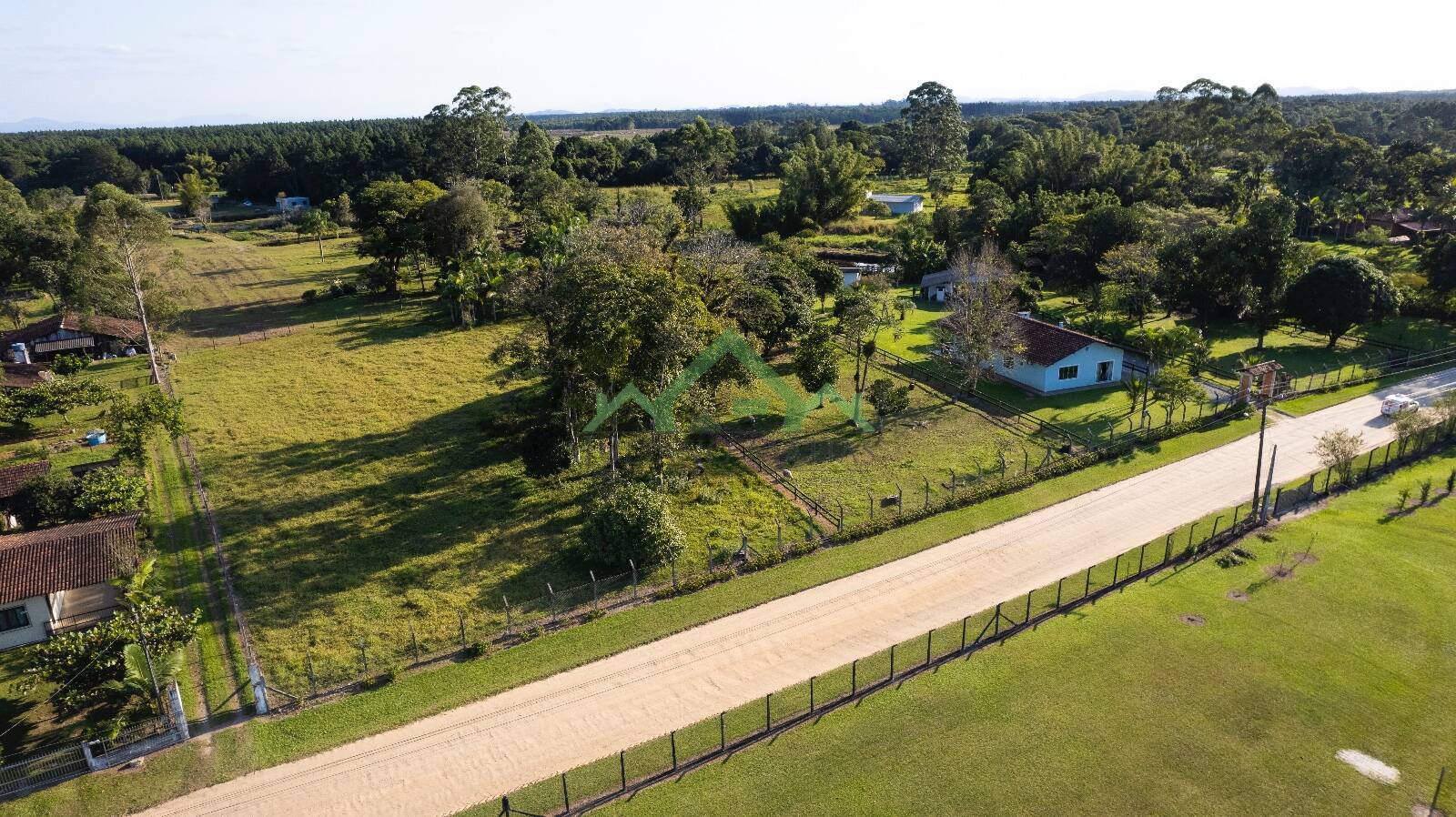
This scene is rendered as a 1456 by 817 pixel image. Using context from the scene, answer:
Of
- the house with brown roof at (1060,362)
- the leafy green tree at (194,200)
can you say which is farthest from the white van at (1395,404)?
the leafy green tree at (194,200)

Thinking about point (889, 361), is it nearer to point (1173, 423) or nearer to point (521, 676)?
point (1173, 423)

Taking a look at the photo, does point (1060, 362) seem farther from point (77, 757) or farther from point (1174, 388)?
point (77, 757)

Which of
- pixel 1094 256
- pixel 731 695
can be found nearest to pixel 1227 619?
pixel 731 695

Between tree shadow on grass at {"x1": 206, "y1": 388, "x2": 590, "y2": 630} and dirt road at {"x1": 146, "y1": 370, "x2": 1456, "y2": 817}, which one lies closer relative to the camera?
dirt road at {"x1": 146, "y1": 370, "x2": 1456, "y2": 817}

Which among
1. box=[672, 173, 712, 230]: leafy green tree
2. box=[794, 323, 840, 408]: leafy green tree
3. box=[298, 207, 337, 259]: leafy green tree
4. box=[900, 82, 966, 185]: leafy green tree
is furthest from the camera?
box=[900, 82, 966, 185]: leafy green tree

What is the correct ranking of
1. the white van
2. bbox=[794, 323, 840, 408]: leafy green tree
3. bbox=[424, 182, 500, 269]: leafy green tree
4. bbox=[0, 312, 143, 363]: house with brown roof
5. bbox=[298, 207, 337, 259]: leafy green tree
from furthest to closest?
bbox=[298, 207, 337, 259]: leafy green tree, bbox=[424, 182, 500, 269]: leafy green tree, bbox=[0, 312, 143, 363]: house with brown roof, bbox=[794, 323, 840, 408]: leafy green tree, the white van

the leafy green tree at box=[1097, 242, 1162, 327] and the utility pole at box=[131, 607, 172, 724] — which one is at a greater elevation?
the leafy green tree at box=[1097, 242, 1162, 327]

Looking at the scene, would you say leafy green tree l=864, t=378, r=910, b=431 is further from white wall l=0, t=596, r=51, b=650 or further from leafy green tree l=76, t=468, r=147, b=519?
white wall l=0, t=596, r=51, b=650

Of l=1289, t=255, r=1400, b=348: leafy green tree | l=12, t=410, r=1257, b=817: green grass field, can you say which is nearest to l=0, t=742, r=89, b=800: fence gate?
l=12, t=410, r=1257, b=817: green grass field
